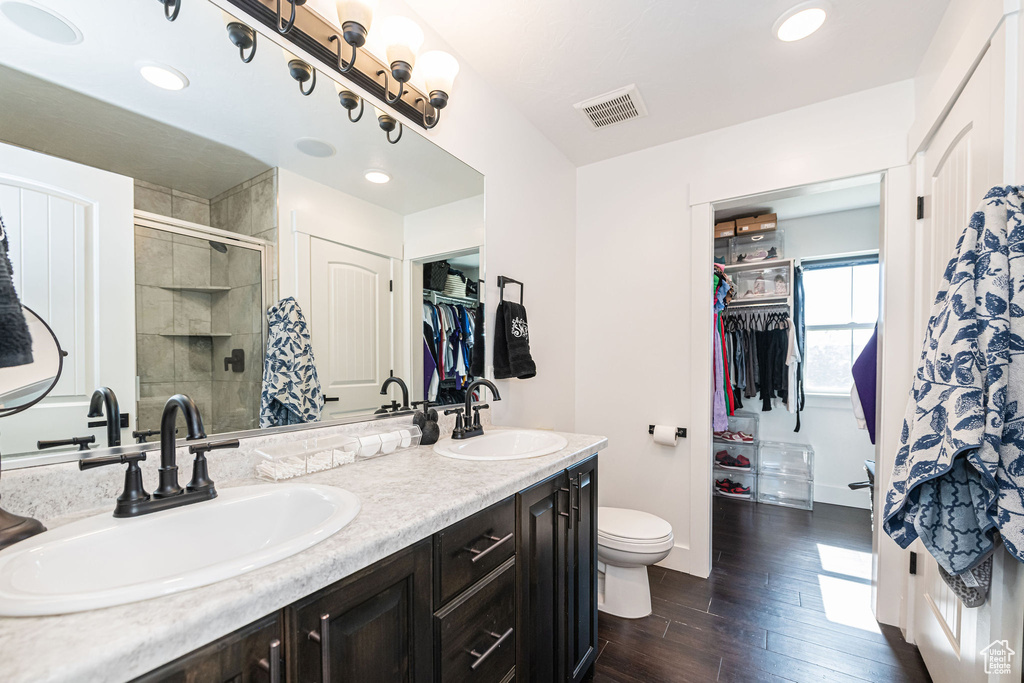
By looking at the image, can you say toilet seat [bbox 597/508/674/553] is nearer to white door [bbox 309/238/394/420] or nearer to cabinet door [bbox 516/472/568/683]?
cabinet door [bbox 516/472/568/683]

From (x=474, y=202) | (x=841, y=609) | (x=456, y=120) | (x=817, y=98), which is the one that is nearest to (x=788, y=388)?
(x=841, y=609)

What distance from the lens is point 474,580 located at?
0.99m

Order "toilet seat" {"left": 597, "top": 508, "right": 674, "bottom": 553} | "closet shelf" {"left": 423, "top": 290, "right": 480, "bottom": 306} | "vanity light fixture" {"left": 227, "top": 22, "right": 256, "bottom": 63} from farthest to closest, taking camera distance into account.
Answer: "toilet seat" {"left": 597, "top": 508, "right": 674, "bottom": 553}, "closet shelf" {"left": 423, "top": 290, "right": 480, "bottom": 306}, "vanity light fixture" {"left": 227, "top": 22, "right": 256, "bottom": 63}

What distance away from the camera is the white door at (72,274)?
0.78 m

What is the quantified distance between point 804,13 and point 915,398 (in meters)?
1.46

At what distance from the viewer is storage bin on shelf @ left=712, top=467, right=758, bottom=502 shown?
363cm

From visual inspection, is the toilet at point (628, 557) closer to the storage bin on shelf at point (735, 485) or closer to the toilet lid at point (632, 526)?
the toilet lid at point (632, 526)

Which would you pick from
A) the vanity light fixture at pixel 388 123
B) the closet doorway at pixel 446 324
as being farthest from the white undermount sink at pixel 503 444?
the vanity light fixture at pixel 388 123

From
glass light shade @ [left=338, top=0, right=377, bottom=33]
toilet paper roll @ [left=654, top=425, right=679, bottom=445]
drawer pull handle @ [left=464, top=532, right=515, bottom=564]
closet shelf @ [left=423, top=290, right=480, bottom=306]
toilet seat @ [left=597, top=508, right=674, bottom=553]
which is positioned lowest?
toilet seat @ [left=597, top=508, right=674, bottom=553]

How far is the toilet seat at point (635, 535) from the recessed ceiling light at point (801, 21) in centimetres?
216

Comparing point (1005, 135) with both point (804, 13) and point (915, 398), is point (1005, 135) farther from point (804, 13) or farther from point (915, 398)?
point (804, 13)

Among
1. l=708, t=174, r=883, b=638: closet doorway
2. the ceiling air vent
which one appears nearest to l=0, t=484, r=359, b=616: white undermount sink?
the ceiling air vent

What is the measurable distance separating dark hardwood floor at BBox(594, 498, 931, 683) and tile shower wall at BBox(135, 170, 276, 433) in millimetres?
1663

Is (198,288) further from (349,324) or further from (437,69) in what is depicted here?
Result: (437,69)
